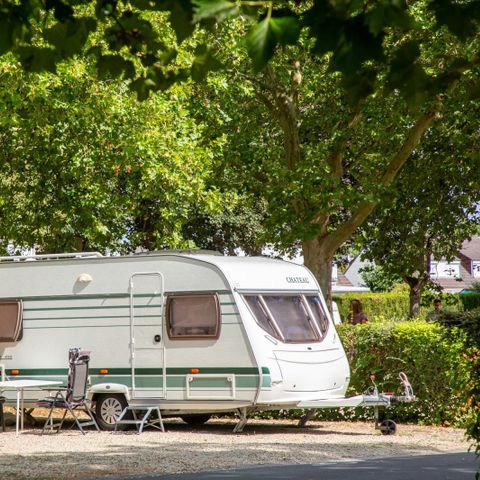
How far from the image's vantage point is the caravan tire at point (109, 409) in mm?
17719

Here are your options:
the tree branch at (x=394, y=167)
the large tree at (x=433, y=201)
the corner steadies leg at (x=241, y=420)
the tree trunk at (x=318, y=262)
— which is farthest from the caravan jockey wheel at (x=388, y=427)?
the tree trunk at (x=318, y=262)

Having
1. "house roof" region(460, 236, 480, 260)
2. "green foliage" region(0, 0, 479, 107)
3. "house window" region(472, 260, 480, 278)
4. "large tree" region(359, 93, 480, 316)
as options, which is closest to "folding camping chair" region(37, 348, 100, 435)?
"large tree" region(359, 93, 480, 316)

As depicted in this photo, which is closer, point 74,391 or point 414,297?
point 74,391

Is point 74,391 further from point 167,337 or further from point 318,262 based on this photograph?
point 318,262

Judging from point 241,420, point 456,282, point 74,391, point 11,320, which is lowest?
point 241,420

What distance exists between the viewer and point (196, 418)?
19047mm

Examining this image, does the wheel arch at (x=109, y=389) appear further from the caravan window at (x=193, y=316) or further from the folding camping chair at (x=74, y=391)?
the caravan window at (x=193, y=316)

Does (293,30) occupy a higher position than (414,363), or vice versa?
(293,30)

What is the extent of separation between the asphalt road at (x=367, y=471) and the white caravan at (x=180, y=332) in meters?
3.58

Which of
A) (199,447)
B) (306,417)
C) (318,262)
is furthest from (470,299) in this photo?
(199,447)

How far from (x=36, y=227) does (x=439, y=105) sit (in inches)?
312

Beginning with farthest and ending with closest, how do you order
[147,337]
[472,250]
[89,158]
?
1. [472,250]
2. [89,158]
3. [147,337]

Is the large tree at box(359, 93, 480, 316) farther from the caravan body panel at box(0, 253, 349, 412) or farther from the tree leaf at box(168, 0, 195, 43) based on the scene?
the tree leaf at box(168, 0, 195, 43)

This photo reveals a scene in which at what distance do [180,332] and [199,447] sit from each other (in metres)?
2.65
